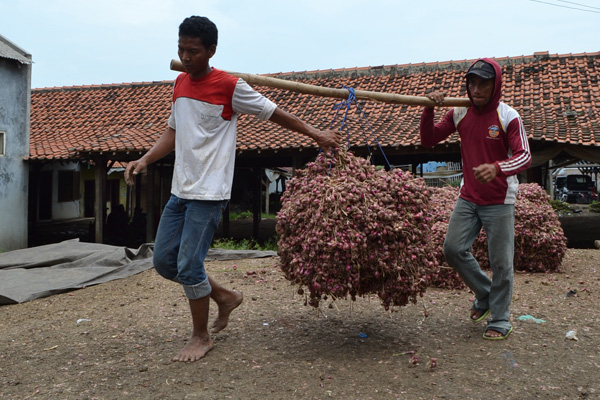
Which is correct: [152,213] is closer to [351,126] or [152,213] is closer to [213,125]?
[351,126]

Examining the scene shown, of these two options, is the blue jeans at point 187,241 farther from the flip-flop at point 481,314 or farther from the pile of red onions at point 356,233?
the flip-flop at point 481,314

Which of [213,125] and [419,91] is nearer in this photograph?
[213,125]

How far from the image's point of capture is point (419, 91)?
14.5 m

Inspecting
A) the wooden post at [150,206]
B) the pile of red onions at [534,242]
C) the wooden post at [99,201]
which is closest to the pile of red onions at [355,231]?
the pile of red onions at [534,242]

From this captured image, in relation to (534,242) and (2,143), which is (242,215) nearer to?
(2,143)

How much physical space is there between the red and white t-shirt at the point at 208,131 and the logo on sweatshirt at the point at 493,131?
1530 millimetres

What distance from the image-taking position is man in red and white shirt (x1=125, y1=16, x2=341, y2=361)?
11.1 feet

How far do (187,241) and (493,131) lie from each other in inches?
85.2

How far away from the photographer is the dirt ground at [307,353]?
10.2ft

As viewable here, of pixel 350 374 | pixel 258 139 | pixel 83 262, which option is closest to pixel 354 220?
pixel 350 374

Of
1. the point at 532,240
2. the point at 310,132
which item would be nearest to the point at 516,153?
the point at 310,132

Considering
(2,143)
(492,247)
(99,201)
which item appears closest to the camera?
(492,247)

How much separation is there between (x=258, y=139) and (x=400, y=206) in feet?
30.0

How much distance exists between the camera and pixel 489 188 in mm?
3789
